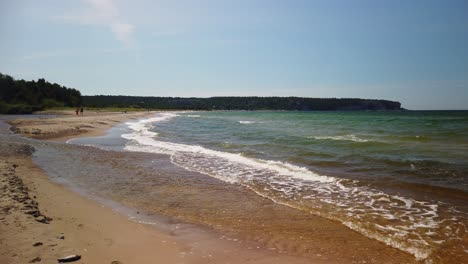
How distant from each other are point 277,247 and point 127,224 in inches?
125

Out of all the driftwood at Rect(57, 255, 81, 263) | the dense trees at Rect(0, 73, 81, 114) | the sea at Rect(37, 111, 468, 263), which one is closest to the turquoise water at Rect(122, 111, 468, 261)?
the sea at Rect(37, 111, 468, 263)

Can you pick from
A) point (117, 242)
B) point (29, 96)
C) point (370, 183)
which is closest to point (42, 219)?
point (117, 242)

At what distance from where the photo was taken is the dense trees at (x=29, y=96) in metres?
70.6

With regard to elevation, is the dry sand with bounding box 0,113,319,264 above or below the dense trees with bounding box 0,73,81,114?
below

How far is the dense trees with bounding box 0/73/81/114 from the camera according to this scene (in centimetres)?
7059

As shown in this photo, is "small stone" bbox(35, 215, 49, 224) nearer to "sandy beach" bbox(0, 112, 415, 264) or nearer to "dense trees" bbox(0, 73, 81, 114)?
"sandy beach" bbox(0, 112, 415, 264)

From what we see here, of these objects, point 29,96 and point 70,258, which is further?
point 29,96

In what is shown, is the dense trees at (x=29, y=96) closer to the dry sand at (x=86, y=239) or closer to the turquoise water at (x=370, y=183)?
the turquoise water at (x=370, y=183)

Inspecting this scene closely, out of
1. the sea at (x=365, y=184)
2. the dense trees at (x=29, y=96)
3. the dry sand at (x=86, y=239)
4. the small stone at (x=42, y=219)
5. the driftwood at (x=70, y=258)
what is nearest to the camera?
the driftwood at (x=70, y=258)

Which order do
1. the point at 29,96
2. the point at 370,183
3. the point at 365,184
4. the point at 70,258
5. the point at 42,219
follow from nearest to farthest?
the point at 70,258, the point at 42,219, the point at 365,184, the point at 370,183, the point at 29,96

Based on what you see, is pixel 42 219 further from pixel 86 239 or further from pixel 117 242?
pixel 117 242

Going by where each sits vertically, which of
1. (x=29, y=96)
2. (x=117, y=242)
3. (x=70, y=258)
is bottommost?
(x=117, y=242)

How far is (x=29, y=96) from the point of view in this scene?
261ft

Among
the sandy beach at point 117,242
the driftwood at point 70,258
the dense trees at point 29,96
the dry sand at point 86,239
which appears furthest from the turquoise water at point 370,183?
the dense trees at point 29,96
